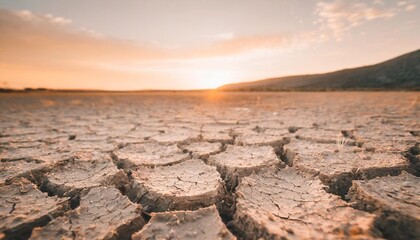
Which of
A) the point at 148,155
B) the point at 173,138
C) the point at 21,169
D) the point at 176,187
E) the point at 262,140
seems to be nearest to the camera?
the point at 176,187

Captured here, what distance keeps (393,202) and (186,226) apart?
0.64 metres

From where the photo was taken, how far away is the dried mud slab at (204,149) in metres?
1.48

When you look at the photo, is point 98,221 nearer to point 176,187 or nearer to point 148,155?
point 176,187

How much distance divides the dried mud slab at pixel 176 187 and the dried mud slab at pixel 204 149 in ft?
0.67

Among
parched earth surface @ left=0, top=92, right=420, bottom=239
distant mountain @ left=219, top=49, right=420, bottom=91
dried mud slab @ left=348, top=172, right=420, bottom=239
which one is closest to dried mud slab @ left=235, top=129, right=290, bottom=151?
parched earth surface @ left=0, top=92, right=420, bottom=239

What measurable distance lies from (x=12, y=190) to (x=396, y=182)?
1.49 meters

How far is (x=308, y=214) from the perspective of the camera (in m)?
0.76

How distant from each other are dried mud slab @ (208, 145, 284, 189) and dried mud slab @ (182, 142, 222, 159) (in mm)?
62

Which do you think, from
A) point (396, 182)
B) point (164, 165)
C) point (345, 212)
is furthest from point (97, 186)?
point (396, 182)

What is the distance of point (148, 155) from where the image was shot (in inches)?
59.9

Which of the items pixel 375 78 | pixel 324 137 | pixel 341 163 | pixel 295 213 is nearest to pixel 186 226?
pixel 295 213

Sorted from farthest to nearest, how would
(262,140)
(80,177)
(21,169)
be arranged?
(262,140) → (21,169) → (80,177)

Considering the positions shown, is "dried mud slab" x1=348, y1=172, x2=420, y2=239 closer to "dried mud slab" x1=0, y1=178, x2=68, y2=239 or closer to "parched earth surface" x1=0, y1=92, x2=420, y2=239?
"parched earth surface" x1=0, y1=92, x2=420, y2=239

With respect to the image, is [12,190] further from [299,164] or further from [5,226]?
[299,164]
